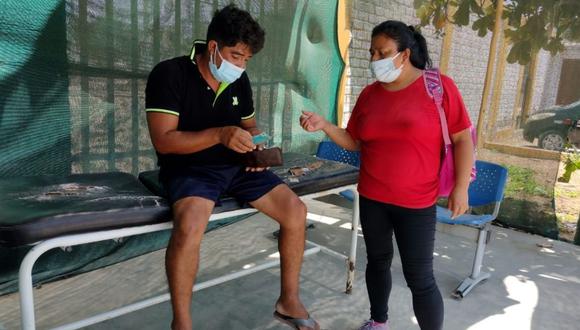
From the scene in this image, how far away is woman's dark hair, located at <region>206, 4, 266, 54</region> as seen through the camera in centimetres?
202

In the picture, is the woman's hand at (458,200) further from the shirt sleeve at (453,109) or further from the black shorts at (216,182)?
the black shorts at (216,182)

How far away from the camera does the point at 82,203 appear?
1.80 m

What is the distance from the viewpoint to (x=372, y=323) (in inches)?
89.5

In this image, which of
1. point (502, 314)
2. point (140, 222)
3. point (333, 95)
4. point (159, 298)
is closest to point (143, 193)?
point (140, 222)

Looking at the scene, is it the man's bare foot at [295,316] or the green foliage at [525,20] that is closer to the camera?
the man's bare foot at [295,316]

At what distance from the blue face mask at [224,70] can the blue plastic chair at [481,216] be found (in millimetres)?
1630

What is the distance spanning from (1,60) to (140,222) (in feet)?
4.36

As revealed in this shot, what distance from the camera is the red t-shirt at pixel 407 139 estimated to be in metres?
1.82

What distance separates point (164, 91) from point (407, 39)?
1071 millimetres

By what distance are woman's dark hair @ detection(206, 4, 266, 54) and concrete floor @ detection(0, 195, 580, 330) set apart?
147 cm

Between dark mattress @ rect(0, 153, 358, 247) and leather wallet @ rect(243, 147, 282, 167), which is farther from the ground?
leather wallet @ rect(243, 147, 282, 167)

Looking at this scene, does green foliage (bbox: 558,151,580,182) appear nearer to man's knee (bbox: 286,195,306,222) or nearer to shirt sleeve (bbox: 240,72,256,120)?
man's knee (bbox: 286,195,306,222)

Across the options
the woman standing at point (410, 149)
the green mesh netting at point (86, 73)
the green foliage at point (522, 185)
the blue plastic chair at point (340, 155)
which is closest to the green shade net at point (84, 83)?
the green mesh netting at point (86, 73)

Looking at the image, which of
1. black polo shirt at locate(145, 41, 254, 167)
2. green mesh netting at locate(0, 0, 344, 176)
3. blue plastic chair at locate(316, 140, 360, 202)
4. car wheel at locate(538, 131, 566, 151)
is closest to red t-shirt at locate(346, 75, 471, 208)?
black polo shirt at locate(145, 41, 254, 167)
